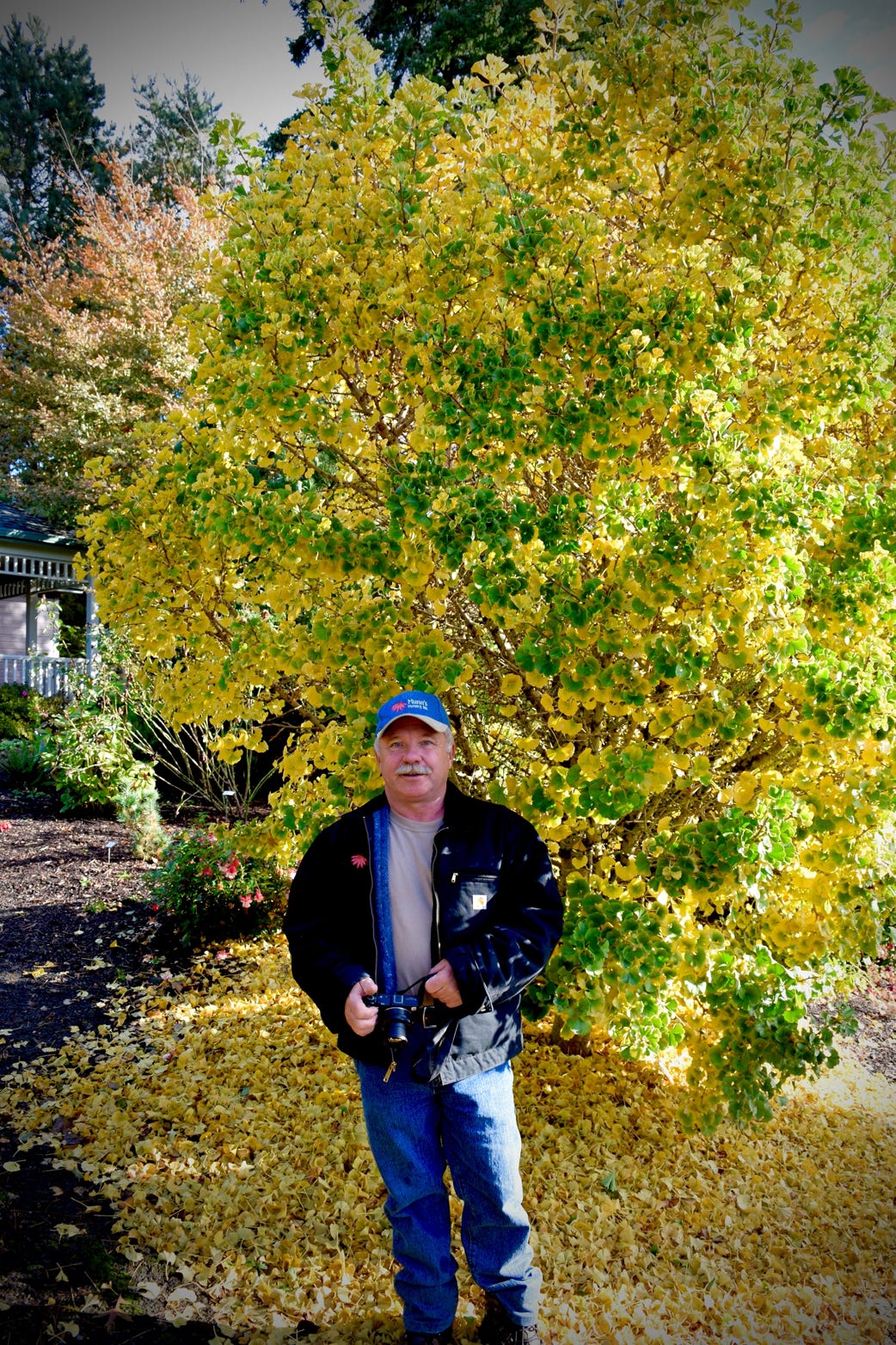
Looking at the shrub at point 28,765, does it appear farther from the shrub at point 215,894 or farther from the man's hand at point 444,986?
the man's hand at point 444,986

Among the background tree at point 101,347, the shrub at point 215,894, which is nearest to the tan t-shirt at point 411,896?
the shrub at point 215,894

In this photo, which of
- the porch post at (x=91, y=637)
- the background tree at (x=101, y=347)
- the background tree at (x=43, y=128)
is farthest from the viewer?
the background tree at (x=43, y=128)

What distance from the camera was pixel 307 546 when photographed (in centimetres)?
285

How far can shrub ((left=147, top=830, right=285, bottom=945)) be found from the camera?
5.46 metres

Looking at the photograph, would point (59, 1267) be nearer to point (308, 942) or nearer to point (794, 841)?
point (308, 942)

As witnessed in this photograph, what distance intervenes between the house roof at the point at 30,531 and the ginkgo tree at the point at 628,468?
37.7 feet

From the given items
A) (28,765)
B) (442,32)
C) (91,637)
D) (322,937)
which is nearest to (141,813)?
(28,765)

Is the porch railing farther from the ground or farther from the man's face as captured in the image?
the man's face

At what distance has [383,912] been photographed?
2.11 metres

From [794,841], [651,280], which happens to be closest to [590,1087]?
[794,841]

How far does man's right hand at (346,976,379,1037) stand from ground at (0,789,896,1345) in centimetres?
119

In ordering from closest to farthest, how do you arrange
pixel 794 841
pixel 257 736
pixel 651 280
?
pixel 651 280, pixel 794 841, pixel 257 736

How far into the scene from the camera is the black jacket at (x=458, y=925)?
2.01 m

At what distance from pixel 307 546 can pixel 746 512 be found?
1.36 meters
